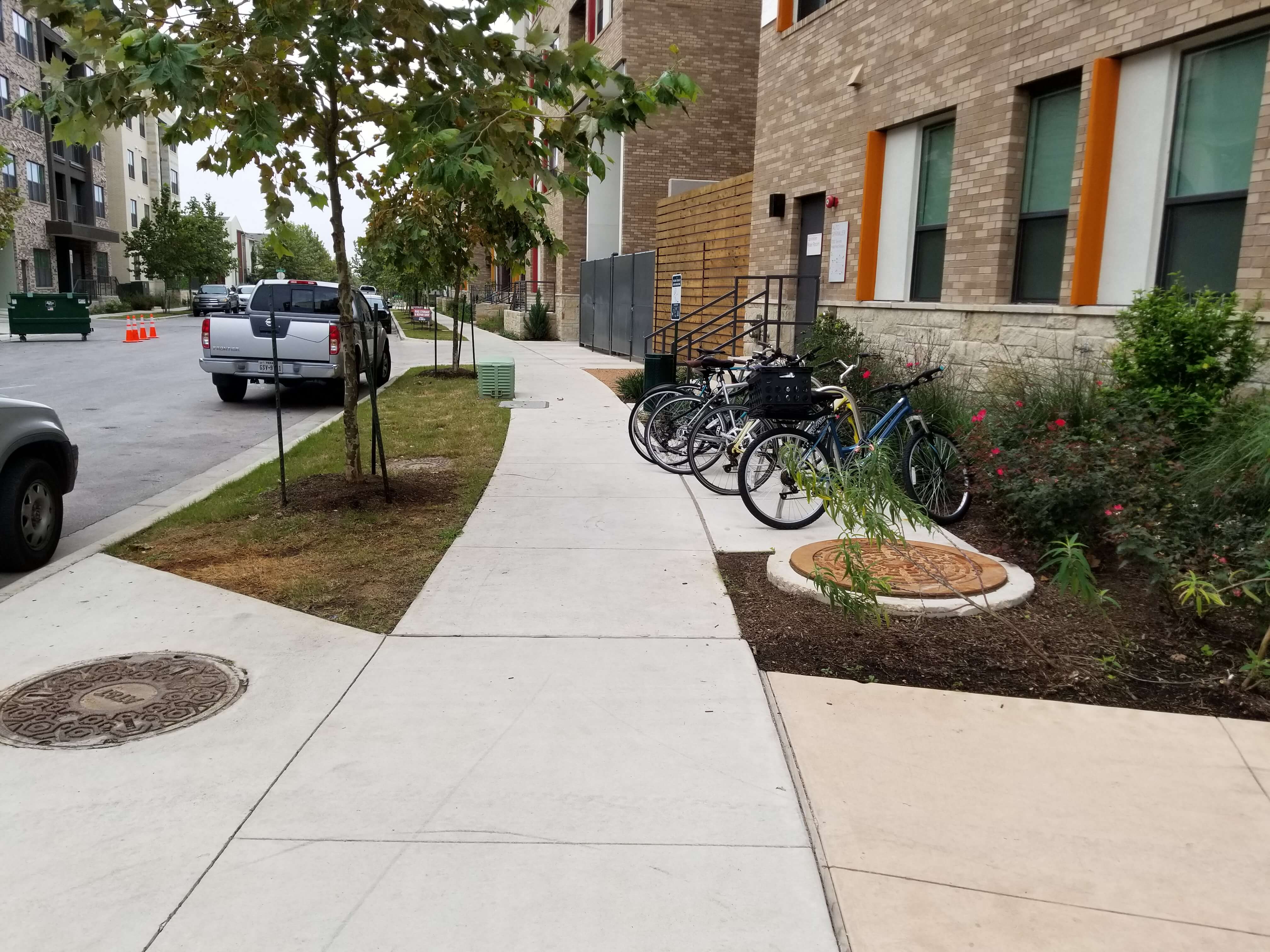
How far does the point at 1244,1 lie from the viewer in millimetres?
7414

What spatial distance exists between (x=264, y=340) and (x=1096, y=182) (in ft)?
36.1

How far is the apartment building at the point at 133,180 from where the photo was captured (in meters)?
69.2

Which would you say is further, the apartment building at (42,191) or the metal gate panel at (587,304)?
the apartment building at (42,191)

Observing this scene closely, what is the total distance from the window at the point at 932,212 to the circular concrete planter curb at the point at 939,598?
20.2 ft

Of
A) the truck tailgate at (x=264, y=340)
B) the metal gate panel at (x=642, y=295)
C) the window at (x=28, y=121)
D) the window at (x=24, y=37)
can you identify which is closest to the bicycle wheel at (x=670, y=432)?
the truck tailgate at (x=264, y=340)

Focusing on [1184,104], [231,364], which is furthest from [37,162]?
[1184,104]

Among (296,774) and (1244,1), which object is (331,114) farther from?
(1244,1)

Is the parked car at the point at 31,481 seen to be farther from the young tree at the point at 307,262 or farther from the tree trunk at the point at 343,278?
the young tree at the point at 307,262

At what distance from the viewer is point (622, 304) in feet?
81.6

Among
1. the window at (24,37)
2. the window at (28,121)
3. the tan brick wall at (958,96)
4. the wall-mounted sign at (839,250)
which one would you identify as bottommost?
the wall-mounted sign at (839,250)

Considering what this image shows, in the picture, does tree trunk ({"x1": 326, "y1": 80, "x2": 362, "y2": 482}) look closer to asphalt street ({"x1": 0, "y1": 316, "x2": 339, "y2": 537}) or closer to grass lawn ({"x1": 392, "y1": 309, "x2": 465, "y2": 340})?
asphalt street ({"x1": 0, "y1": 316, "x2": 339, "y2": 537})

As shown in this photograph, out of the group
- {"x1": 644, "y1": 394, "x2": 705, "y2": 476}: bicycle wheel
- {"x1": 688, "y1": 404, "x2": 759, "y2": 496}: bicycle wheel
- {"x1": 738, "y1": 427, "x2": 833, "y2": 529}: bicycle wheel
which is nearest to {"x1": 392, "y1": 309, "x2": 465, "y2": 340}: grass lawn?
Answer: {"x1": 644, "y1": 394, "x2": 705, "y2": 476}: bicycle wheel

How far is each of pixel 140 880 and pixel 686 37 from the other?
25.0 meters

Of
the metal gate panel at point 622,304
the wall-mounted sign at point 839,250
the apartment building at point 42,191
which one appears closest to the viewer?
the wall-mounted sign at point 839,250
